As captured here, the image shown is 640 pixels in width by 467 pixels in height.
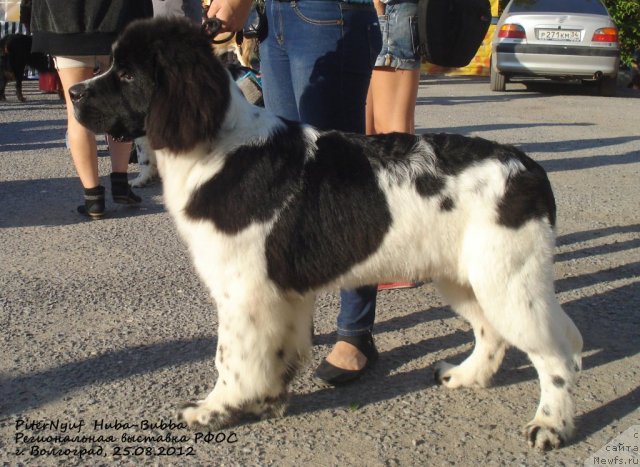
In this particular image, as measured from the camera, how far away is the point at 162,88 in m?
2.73

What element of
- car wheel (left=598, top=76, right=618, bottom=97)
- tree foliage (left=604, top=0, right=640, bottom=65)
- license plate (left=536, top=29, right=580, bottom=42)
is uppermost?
license plate (left=536, top=29, right=580, bottom=42)

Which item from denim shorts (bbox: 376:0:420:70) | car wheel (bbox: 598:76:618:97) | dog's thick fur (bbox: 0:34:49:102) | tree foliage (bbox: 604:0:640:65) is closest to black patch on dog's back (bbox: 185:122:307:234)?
denim shorts (bbox: 376:0:420:70)

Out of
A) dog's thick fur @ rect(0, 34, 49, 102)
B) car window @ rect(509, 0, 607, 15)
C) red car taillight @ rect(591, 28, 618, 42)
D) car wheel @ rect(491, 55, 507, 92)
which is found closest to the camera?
dog's thick fur @ rect(0, 34, 49, 102)

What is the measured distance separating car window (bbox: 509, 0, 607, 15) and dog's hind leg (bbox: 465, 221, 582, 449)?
13.2 m

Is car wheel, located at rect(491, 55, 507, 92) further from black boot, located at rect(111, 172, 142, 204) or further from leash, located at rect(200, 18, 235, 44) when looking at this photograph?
leash, located at rect(200, 18, 235, 44)

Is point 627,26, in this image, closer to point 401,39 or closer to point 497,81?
point 497,81

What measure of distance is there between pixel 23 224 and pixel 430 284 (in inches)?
129

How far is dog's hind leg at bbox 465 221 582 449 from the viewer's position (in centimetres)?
284

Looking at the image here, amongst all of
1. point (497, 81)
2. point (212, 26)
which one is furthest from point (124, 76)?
point (497, 81)

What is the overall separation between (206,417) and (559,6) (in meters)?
14.1

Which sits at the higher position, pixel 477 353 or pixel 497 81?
pixel 477 353

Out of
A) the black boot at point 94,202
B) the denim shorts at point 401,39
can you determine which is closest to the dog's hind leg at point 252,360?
the denim shorts at point 401,39

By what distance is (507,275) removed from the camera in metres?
2.85

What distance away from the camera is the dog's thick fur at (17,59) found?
13.7 meters
